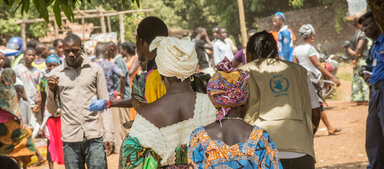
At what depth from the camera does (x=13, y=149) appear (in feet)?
23.6

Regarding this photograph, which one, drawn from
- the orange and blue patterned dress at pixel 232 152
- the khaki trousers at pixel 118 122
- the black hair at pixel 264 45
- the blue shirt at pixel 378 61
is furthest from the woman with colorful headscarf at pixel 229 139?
the khaki trousers at pixel 118 122

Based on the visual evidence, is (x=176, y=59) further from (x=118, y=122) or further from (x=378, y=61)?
(x=118, y=122)

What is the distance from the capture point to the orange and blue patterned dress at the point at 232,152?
3.10 m

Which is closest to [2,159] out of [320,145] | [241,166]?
[241,166]

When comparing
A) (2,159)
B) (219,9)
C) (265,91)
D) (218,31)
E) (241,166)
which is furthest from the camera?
(219,9)

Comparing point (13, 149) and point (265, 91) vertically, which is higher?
point (265, 91)

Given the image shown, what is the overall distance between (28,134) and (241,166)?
4.98 m

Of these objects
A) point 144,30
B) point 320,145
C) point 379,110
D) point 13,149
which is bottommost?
point 320,145

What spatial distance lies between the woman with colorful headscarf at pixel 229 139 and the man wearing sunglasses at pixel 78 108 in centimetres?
283

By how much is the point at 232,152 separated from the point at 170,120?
47cm

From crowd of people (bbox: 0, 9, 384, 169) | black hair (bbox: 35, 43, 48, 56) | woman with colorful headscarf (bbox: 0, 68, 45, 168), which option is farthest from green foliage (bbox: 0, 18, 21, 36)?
woman with colorful headscarf (bbox: 0, 68, 45, 168)

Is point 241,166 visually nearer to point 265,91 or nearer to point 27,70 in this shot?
point 265,91

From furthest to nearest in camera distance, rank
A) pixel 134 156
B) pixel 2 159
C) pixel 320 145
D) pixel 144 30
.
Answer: pixel 320 145 → pixel 144 30 → pixel 134 156 → pixel 2 159

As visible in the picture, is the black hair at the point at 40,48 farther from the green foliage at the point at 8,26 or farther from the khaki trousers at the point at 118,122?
the green foliage at the point at 8,26
